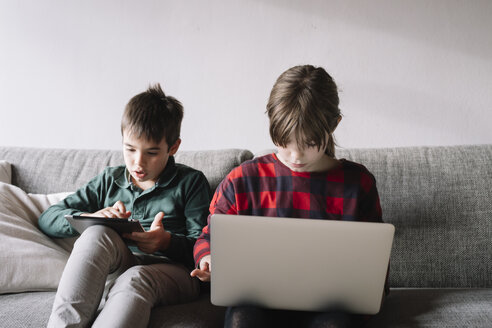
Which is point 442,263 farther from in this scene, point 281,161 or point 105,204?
point 105,204

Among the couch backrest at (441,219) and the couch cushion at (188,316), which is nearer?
the couch cushion at (188,316)

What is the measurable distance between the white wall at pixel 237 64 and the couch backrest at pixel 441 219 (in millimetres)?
364

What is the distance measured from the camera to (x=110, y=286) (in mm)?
1168

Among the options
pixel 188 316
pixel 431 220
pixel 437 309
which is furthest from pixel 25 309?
pixel 431 220

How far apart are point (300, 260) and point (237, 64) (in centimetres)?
119

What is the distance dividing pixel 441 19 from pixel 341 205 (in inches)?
39.5

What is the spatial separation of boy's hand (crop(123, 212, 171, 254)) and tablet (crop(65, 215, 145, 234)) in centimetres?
2

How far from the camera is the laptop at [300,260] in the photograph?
87cm

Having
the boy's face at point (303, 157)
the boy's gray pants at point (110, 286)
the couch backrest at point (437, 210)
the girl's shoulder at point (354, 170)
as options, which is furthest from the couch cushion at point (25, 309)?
the couch backrest at point (437, 210)

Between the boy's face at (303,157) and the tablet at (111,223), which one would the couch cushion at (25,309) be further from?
the boy's face at (303,157)

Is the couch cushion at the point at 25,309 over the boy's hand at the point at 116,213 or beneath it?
beneath

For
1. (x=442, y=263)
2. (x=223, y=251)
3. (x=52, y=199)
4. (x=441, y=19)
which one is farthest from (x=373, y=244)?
(x=441, y=19)

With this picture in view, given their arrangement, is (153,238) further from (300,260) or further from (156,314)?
(300,260)

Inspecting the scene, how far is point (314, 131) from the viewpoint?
1.08m
